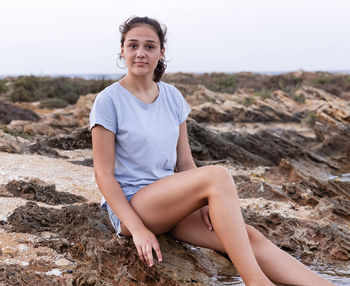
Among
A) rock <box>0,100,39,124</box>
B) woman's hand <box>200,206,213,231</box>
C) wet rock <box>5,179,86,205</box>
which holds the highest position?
woman's hand <box>200,206,213,231</box>

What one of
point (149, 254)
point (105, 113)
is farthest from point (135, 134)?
point (149, 254)

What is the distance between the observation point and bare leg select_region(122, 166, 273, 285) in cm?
265

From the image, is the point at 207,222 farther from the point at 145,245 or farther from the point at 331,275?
the point at 331,275

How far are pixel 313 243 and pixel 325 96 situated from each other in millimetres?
14710

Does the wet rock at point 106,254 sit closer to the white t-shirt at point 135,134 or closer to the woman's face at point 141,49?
the white t-shirt at point 135,134

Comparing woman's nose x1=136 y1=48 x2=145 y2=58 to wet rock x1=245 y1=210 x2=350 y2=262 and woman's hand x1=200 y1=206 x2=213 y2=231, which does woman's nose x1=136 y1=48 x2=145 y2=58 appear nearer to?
woman's hand x1=200 y1=206 x2=213 y2=231

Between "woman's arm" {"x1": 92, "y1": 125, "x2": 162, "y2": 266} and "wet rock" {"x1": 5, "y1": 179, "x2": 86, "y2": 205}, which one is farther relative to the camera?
"wet rock" {"x1": 5, "y1": 179, "x2": 86, "y2": 205}

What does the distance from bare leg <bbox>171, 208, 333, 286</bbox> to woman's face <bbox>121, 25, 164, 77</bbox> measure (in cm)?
98

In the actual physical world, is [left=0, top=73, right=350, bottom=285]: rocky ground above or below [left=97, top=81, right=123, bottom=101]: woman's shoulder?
below

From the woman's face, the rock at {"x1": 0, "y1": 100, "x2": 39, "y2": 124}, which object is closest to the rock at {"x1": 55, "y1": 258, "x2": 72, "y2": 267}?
the woman's face

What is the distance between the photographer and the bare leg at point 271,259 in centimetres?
287

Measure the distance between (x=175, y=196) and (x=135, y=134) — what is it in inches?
18.3

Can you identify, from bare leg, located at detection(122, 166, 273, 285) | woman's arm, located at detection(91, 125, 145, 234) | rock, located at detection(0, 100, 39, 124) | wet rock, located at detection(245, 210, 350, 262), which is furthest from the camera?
rock, located at detection(0, 100, 39, 124)

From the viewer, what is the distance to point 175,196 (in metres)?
2.76
